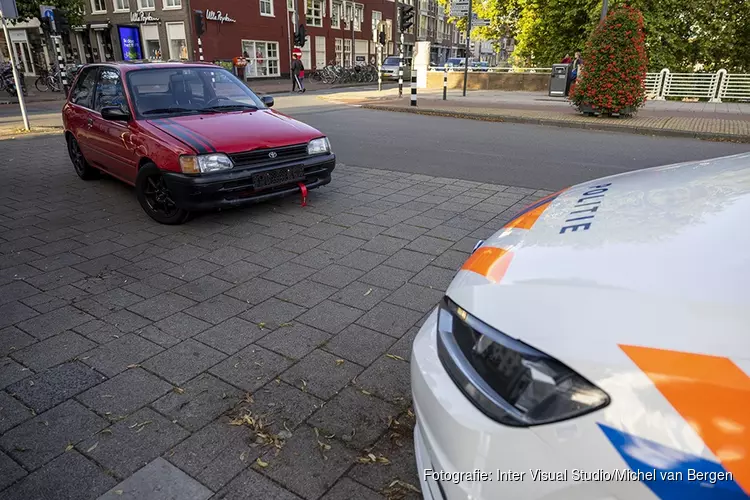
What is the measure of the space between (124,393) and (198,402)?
433mm

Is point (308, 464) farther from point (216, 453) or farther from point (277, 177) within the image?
point (277, 177)

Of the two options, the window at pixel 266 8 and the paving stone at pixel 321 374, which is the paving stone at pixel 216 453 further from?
the window at pixel 266 8

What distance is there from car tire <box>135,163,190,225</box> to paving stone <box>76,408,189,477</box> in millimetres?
3125

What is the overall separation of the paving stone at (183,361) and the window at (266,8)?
36.6 meters

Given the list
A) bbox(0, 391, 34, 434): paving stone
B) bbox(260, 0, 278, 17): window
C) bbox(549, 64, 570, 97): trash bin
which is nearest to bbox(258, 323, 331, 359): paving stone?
bbox(0, 391, 34, 434): paving stone

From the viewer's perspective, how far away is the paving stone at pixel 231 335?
3227 millimetres

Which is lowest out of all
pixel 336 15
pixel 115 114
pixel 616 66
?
pixel 115 114

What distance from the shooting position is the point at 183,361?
3055 millimetres

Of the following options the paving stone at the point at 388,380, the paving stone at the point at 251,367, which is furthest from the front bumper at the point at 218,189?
the paving stone at the point at 388,380

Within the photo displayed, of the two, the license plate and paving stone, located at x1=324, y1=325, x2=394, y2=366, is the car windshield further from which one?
paving stone, located at x1=324, y1=325, x2=394, y2=366

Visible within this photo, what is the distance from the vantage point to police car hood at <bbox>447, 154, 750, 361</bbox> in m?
1.13

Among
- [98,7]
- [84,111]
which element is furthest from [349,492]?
[98,7]

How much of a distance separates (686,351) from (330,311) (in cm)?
278

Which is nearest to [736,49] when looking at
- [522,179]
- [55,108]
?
[522,179]
